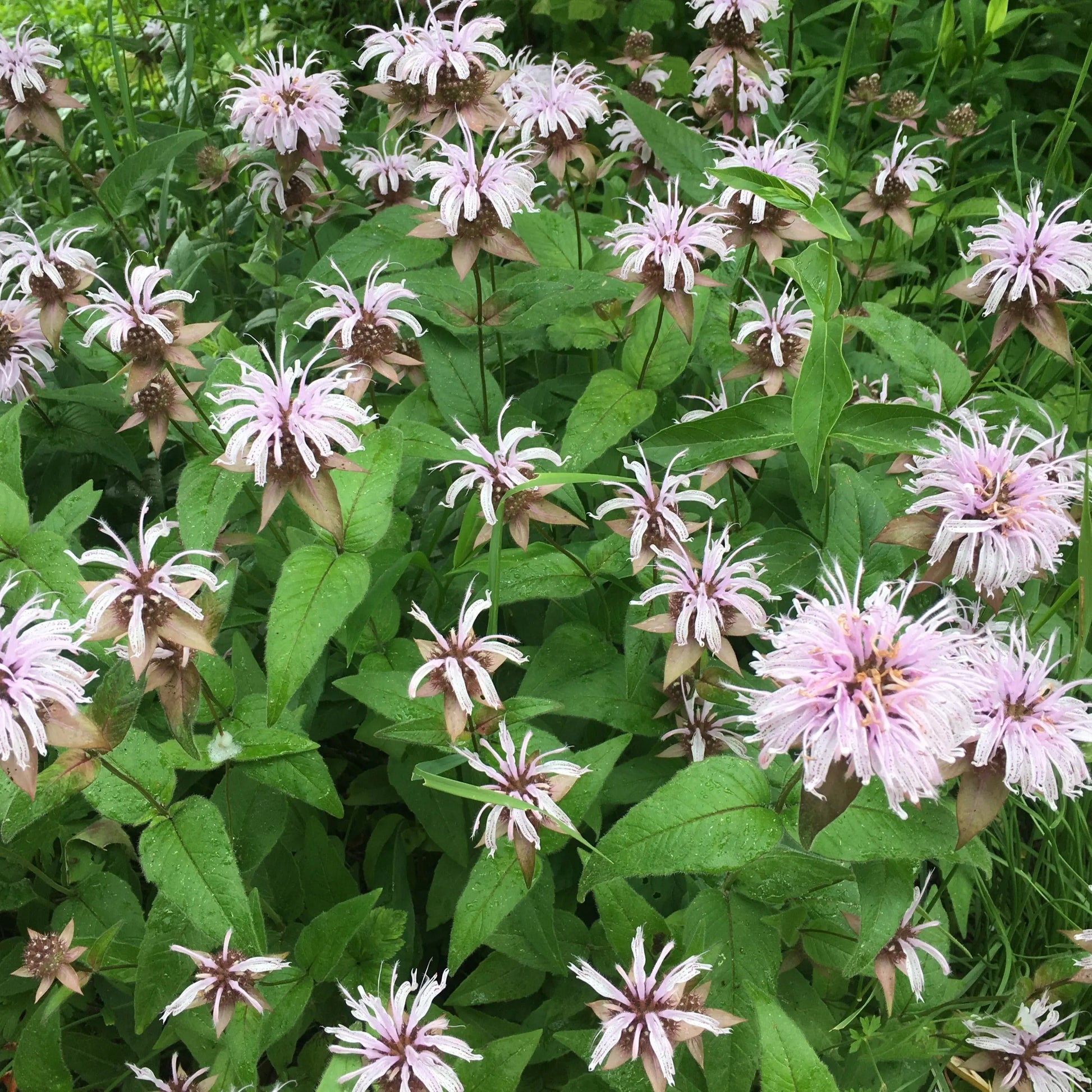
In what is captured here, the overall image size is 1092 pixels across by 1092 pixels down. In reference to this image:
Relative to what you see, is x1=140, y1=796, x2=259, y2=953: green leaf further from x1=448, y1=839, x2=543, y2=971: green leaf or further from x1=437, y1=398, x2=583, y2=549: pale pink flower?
x1=437, y1=398, x2=583, y2=549: pale pink flower

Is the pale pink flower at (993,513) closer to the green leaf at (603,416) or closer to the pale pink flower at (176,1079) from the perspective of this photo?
the green leaf at (603,416)

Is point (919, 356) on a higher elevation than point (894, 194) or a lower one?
lower

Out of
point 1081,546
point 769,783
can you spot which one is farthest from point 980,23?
point 769,783

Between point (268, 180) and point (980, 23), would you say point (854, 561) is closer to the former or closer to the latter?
point (268, 180)

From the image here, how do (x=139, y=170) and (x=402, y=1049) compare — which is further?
(x=139, y=170)

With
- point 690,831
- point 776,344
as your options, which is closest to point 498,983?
point 690,831

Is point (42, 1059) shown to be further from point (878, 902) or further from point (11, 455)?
point (878, 902)

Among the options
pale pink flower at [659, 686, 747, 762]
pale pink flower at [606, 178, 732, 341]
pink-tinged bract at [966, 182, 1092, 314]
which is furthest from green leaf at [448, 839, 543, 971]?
pink-tinged bract at [966, 182, 1092, 314]

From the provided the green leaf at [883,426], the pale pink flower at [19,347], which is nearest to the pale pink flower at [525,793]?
the green leaf at [883,426]
